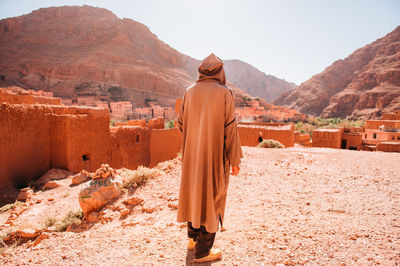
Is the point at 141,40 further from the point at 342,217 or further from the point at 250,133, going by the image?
the point at 342,217

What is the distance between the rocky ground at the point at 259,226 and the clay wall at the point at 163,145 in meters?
6.80

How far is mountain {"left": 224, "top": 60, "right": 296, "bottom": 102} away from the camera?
10925cm

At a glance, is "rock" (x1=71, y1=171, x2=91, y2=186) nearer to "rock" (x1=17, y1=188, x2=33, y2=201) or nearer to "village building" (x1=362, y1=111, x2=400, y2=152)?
"rock" (x1=17, y1=188, x2=33, y2=201)

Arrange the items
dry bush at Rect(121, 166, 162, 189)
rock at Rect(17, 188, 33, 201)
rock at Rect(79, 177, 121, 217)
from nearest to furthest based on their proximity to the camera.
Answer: rock at Rect(79, 177, 121, 217)
dry bush at Rect(121, 166, 162, 189)
rock at Rect(17, 188, 33, 201)

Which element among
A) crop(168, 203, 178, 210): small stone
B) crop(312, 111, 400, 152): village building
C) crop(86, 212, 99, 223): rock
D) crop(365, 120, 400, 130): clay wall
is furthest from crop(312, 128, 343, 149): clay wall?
crop(86, 212, 99, 223): rock

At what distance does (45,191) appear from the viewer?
5387 millimetres

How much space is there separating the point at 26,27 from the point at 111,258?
6584 cm

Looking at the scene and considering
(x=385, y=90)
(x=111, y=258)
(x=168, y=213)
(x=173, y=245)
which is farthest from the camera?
(x=385, y=90)

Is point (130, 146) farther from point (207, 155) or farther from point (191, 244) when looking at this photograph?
point (207, 155)

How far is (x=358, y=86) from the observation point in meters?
52.7

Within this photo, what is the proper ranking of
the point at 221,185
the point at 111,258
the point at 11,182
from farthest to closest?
the point at 11,182, the point at 111,258, the point at 221,185

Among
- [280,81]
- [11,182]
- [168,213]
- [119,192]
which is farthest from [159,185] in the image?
[280,81]

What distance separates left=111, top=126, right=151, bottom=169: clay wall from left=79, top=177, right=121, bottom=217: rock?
595 centimetres

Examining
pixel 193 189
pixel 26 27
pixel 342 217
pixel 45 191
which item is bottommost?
pixel 45 191
